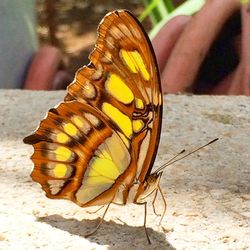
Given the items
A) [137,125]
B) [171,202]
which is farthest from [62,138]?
[171,202]

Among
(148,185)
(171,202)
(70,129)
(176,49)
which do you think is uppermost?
(70,129)

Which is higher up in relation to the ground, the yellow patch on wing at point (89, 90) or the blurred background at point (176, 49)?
the yellow patch on wing at point (89, 90)

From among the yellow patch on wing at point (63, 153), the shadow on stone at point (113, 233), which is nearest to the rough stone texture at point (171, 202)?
the shadow on stone at point (113, 233)

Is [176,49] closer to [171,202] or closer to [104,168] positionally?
[171,202]

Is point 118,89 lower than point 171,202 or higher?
higher

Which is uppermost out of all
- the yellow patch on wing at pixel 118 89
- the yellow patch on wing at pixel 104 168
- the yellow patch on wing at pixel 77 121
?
the yellow patch on wing at pixel 118 89

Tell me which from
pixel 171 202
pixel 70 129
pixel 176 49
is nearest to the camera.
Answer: pixel 70 129

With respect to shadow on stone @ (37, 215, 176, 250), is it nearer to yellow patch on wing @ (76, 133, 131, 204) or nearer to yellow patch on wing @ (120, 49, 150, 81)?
yellow patch on wing @ (76, 133, 131, 204)

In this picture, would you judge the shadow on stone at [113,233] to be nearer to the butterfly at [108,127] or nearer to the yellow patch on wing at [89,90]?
the butterfly at [108,127]
